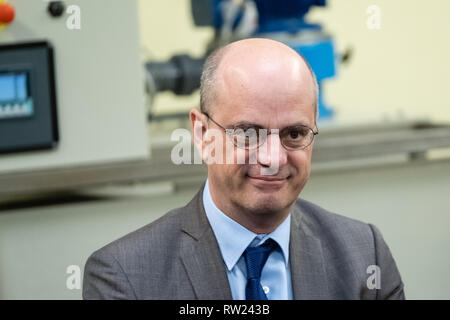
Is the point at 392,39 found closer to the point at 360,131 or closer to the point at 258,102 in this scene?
the point at 360,131

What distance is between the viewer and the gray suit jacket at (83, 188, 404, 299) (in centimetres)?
68


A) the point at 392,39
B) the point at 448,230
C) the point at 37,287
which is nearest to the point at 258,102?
the point at 37,287

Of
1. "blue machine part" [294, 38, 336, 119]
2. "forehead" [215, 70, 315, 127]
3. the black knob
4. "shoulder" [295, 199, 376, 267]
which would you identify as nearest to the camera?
"forehead" [215, 70, 315, 127]

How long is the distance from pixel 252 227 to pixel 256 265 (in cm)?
4

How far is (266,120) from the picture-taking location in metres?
0.62

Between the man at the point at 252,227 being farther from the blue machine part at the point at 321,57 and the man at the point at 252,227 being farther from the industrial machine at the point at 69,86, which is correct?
the blue machine part at the point at 321,57

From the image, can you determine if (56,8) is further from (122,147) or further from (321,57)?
(321,57)

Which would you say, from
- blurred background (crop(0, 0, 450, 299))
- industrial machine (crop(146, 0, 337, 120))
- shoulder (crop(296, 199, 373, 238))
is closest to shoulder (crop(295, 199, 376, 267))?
shoulder (crop(296, 199, 373, 238))

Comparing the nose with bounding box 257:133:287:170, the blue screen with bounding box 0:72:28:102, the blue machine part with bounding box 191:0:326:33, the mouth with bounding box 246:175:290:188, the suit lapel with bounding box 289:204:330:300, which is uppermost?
the blue machine part with bounding box 191:0:326:33

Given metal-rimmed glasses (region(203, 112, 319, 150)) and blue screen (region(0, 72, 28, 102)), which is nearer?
metal-rimmed glasses (region(203, 112, 319, 150))

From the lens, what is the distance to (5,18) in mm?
1153

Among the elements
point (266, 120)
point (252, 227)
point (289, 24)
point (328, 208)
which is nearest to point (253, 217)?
point (252, 227)

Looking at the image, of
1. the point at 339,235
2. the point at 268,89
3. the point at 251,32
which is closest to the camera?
the point at 268,89

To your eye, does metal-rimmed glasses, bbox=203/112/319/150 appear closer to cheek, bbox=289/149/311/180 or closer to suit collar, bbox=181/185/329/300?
cheek, bbox=289/149/311/180
